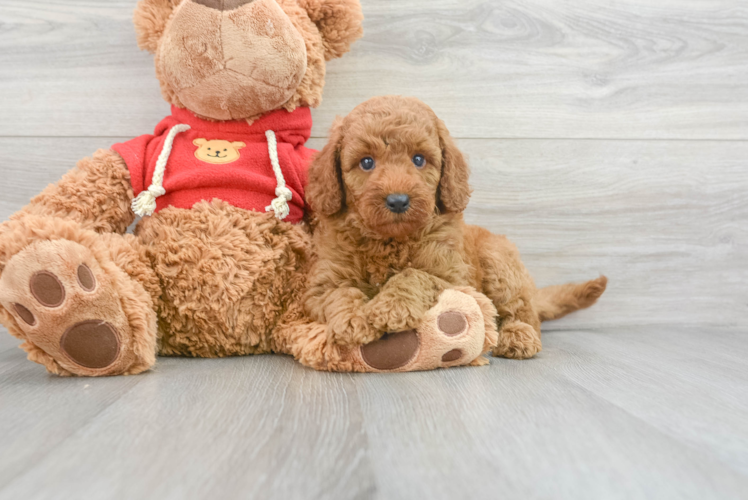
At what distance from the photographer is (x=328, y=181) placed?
1.18m

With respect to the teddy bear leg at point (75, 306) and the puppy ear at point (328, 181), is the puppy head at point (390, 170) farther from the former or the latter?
the teddy bear leg at point (75, 306)

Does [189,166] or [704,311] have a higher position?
[189,166]

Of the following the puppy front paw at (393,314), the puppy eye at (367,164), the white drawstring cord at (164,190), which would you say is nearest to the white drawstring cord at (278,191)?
the white drawstring cord at (164,190)

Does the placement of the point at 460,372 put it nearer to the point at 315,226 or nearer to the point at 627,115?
the point at 315,226

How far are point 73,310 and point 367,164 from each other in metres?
0.65

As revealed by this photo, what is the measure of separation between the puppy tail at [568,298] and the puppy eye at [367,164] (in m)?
0.76

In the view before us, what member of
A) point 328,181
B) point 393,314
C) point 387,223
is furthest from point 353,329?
point 328,181

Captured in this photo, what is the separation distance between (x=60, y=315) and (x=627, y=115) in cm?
168

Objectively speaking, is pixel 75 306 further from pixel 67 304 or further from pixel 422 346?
pixel 422 346

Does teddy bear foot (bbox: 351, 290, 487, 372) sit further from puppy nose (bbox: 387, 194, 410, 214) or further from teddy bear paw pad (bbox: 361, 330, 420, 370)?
puppy nose (bbox: 387, 194, 410, 214)

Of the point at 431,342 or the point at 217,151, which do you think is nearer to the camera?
the point at 431,342

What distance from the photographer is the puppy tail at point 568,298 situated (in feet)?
5.32

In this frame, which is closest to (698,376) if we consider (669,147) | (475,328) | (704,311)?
(475,328)

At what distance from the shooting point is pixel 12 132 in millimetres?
1579
